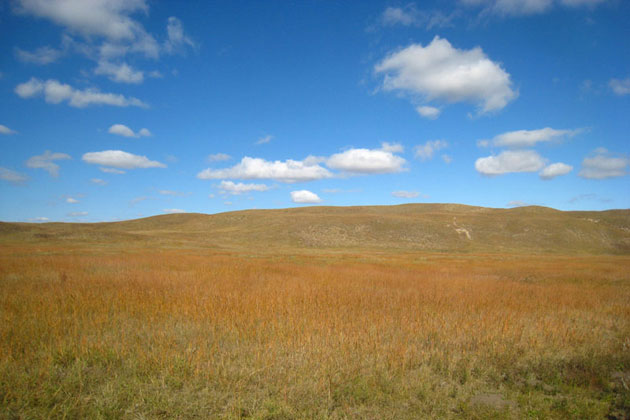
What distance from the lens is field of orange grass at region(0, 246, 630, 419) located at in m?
3.96

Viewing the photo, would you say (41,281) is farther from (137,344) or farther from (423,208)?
(423,208)

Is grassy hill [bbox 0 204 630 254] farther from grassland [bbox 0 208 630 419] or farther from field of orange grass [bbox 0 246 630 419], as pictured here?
field of orange grass [bbox 0 246 630 419]

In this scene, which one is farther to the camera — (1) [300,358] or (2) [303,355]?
(2) [303,355]

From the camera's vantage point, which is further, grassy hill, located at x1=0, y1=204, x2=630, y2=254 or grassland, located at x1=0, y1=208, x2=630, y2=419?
grassy hill, located at x1=0, y1=204, x2=630, y2=254

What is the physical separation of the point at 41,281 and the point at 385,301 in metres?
12.4

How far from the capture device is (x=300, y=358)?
16.5 ft

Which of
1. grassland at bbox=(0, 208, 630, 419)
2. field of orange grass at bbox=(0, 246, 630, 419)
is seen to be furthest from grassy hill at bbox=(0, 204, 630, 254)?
field of orange grass at bbox=(0, 246, 630, 419)

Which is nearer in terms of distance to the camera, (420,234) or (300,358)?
(300,358)

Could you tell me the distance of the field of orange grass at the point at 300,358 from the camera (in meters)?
3.96

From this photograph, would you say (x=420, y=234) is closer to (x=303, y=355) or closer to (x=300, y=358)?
(x=303, y=355)

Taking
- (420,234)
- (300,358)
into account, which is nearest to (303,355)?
(300,358)

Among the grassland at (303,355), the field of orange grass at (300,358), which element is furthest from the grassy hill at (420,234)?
the field of orange grass at (300,358)

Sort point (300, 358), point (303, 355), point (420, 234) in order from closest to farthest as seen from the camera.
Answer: point (300, 358)
point (303, 355)
point (420, 234)

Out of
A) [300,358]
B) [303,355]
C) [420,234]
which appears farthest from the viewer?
[420,234]
